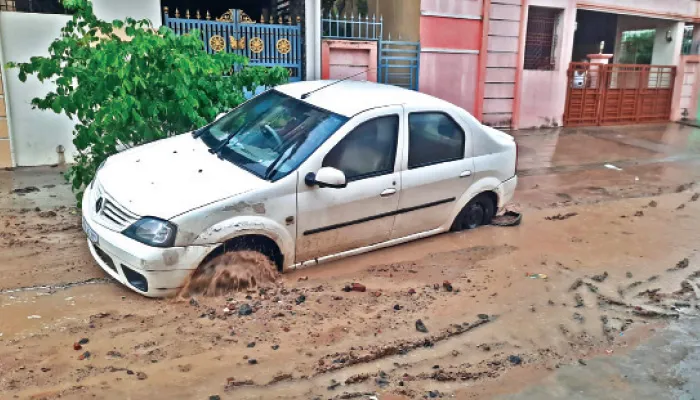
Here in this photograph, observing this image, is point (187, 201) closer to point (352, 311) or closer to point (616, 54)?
point (352, 311)

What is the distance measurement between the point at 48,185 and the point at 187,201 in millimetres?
4147

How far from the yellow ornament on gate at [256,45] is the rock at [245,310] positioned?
6488mm

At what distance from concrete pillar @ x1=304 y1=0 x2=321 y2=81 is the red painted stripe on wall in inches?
98.9

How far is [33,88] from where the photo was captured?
320 inches

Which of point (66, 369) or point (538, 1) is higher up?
point (538, 1)

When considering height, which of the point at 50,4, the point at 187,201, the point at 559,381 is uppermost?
the point at 50,4

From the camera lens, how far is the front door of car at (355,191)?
4766 millimetres

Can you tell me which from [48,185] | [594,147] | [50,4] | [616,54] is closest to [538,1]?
[594,147]

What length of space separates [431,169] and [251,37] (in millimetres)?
5583

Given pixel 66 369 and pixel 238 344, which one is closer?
pixel 66 369

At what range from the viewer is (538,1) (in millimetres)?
13211

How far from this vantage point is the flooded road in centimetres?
361

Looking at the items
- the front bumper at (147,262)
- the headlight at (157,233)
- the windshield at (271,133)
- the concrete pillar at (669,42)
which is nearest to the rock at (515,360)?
the windshield at (271,133)

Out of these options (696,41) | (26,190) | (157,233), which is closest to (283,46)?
(26,190)
